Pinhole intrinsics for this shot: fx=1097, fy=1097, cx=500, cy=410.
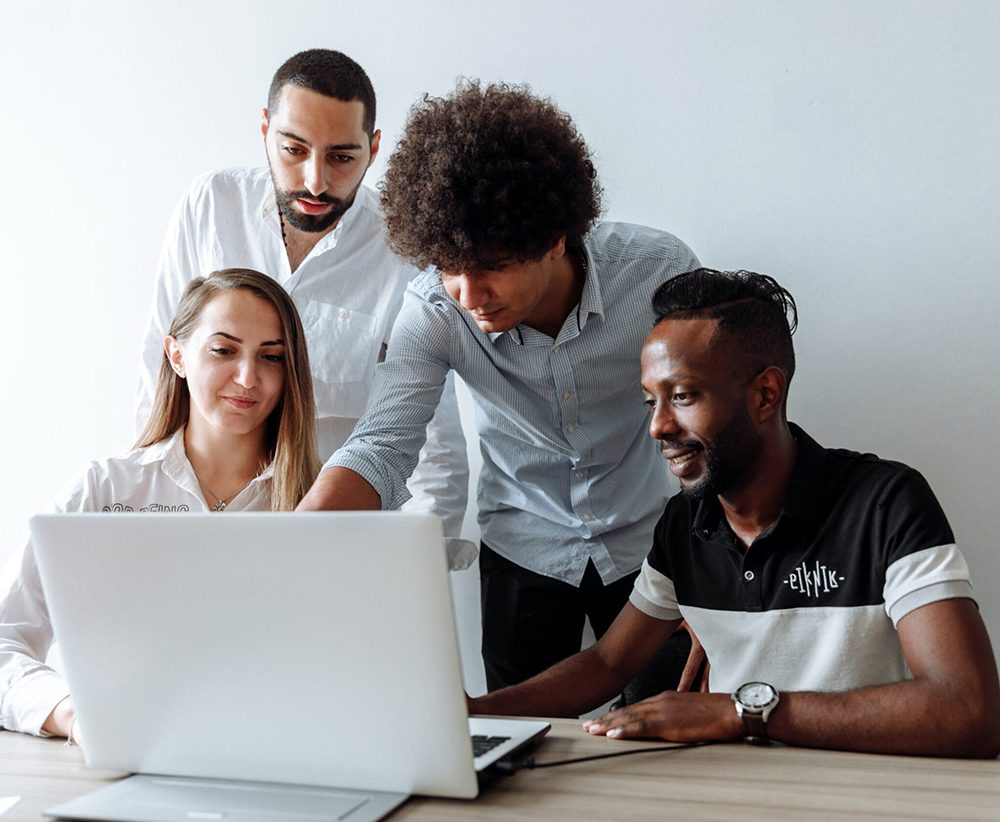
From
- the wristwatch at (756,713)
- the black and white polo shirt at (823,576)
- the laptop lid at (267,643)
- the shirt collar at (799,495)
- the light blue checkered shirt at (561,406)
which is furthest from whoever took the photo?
the light blue checkered shirt at (561,406)

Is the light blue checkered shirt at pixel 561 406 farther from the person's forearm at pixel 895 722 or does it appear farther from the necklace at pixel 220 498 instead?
the person's forearm at pixel 895 722

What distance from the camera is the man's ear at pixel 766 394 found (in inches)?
59.7

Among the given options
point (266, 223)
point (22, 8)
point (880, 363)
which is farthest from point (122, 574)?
point (22, 8)

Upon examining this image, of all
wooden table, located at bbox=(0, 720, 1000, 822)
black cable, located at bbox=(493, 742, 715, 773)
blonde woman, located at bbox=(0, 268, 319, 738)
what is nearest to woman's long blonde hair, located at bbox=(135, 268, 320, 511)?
blonde woman, located at bbox=(0, 268, 319, 738)

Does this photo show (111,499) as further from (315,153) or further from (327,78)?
(327,78)

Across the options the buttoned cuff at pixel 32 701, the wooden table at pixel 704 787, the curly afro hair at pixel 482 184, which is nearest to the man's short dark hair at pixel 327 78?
the curly afro hair at pixel 482 184

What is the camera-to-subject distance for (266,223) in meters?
2.22

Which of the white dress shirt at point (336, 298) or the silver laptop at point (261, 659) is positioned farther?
the white dress shirt at point (336, 298)

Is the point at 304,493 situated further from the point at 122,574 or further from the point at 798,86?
the point at 798,86

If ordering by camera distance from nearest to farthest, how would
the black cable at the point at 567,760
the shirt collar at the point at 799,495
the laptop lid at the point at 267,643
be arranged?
the laptop lid at the point at 267,643, the black cable at the point at 567,760, the shirt collar at the point at 799,495

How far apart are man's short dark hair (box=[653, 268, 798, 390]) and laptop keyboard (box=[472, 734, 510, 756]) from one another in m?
0.62

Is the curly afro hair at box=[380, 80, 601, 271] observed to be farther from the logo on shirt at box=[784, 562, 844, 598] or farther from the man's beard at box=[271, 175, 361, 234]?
the logo on shirt at box=[784, 562, 844, 598]

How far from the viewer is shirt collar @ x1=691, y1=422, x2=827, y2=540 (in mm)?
1463

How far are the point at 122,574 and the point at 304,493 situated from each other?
83 centimetres
